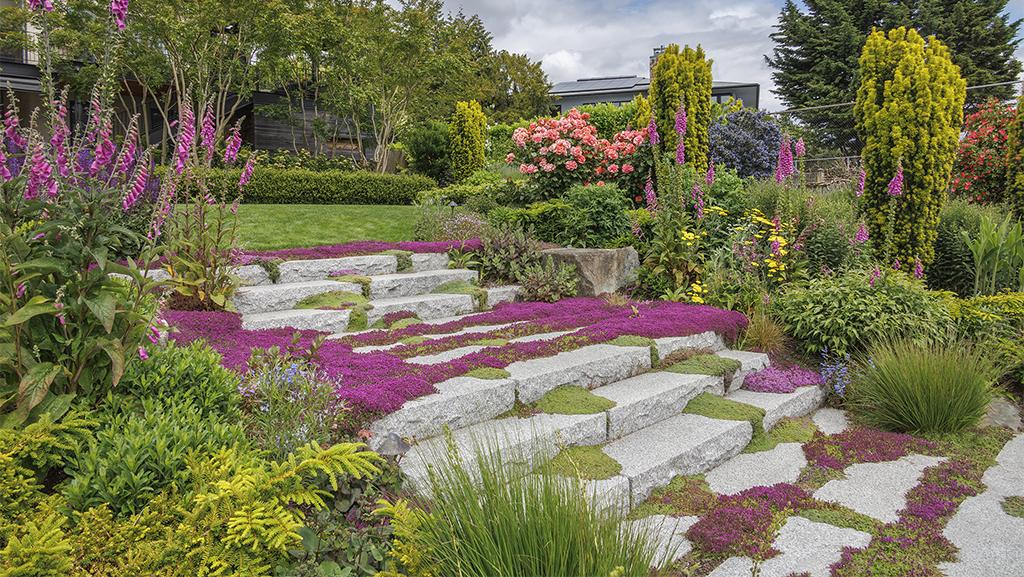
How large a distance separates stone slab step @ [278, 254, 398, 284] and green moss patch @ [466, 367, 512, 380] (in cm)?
266

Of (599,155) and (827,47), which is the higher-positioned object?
(827,47)

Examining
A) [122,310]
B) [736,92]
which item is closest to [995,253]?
[122,310]

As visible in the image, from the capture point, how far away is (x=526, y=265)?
6453 mm

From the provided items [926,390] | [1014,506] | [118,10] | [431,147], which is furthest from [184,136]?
[431,147]

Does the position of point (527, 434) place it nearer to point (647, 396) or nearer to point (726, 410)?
point (647, 396)

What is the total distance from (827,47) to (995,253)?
74.3 feet

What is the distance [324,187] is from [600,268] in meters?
7.95

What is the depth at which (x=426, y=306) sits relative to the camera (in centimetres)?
538

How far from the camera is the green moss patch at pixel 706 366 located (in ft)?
14.0

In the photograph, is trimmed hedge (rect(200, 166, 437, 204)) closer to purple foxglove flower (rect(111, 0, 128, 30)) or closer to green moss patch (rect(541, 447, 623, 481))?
purple foxglove flower (rect(111, 0, 128, 30))

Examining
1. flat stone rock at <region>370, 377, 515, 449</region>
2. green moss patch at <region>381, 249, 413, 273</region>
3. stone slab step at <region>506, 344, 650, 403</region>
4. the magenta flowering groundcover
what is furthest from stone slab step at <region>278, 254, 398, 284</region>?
flat stone rock at <region>370, 377, 515, 449</region>

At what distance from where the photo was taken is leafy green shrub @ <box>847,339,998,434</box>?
397 centimetres

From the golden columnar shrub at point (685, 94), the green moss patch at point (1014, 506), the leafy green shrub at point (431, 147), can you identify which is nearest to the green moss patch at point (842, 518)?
the green moss patch at point (1014, 506)

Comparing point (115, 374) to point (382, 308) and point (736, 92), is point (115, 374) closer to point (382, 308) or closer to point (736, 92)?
point (382, 308)
